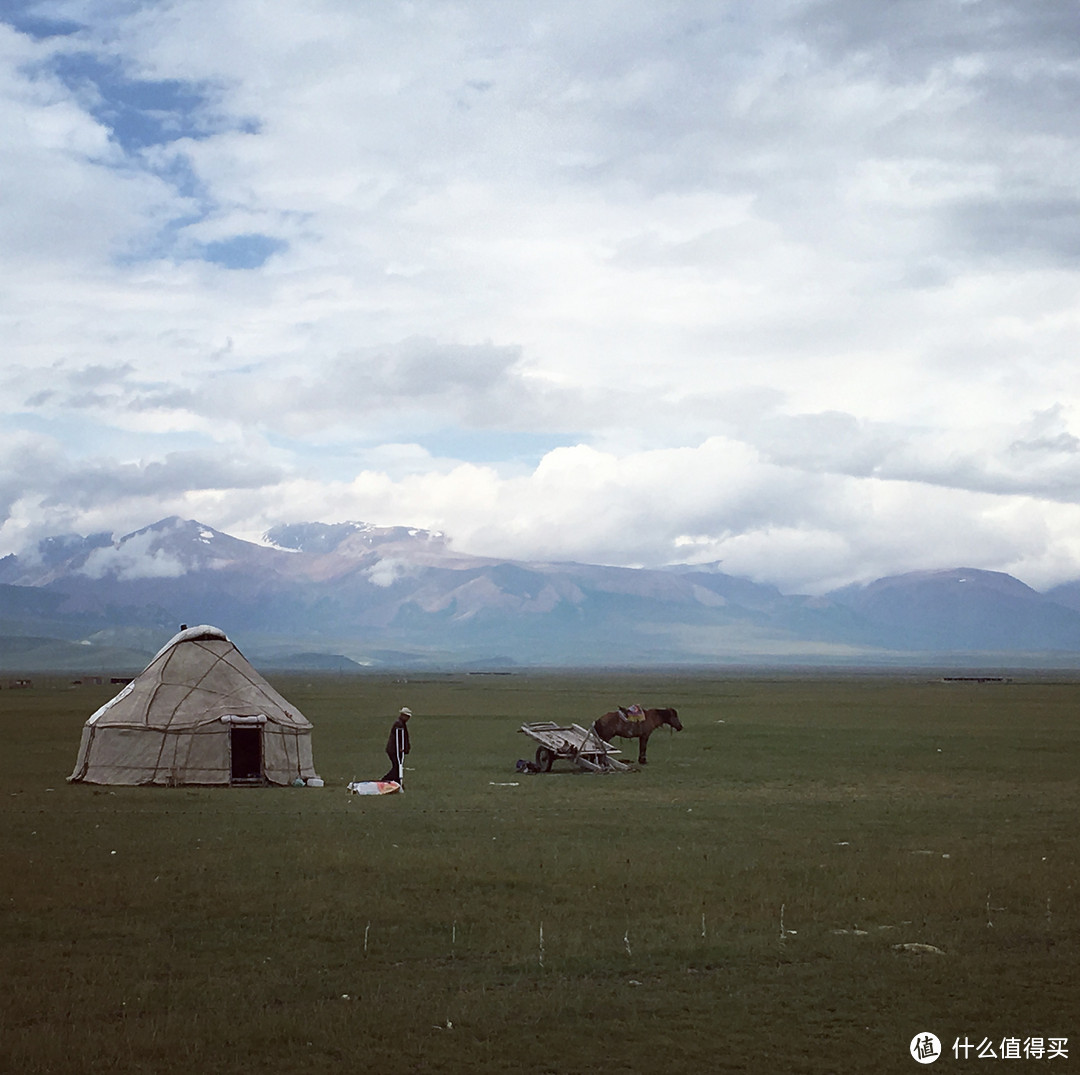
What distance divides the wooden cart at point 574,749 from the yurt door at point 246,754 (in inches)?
270

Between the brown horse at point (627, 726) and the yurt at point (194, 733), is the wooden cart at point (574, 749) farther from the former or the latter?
the yurt at point (194, 733)

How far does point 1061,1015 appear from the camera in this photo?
11203 mm

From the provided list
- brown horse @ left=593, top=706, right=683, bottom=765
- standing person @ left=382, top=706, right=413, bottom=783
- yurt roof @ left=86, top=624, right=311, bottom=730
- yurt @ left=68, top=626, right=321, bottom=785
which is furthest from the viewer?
brown horse @ left=593, top=706, right=683, bottom=765

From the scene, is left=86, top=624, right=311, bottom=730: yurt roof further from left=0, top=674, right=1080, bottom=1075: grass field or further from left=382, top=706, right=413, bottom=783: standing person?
left=382, top=706, right=413, bottom=783: standing person

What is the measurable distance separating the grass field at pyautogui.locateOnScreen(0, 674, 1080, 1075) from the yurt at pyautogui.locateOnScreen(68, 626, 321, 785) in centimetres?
113

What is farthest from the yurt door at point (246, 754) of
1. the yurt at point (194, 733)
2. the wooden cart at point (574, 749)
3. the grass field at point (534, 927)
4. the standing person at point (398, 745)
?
the wooden cart at point (574, 749)

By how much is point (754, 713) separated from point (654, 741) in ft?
84.4

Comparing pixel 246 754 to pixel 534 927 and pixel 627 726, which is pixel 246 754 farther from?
pixel 534 927

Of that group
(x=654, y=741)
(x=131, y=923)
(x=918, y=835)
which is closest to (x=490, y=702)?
(x=654, y=741)

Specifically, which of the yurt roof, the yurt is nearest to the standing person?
the yurt

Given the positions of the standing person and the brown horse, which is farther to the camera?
the brown horse

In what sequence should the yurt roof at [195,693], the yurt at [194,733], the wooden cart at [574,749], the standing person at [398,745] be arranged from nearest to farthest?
the standing person at [398,745]
the yurt at [194,733]
the yurt roof at [195,693]
the wooden cart at [574,749]

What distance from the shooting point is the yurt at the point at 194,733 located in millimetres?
29250

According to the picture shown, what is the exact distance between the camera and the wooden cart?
108 feet
